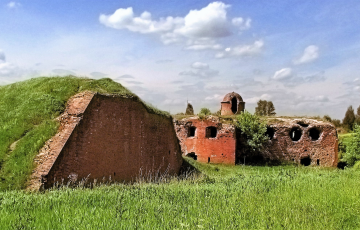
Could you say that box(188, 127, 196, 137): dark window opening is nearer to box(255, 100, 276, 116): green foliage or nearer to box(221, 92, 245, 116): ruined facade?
box(221, 92, 245, 116): ruined facade

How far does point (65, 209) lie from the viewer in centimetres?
604

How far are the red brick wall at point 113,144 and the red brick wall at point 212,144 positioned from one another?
400 inches

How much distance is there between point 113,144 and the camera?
38.3 ft

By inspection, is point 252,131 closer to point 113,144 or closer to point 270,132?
point 270,132

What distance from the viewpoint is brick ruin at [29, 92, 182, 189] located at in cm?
940

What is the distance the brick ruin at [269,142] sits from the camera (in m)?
25.4

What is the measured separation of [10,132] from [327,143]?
2378 cm

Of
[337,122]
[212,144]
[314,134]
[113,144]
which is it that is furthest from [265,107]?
[113,144]

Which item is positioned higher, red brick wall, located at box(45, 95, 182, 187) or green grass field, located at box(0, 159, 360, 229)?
red brick wall, located at box(45, 95, 182, 187)

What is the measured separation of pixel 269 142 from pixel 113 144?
18.4m

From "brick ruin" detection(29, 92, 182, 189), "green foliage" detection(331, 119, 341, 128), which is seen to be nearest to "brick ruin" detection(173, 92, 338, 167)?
"brick ruin" detection(29, 92, 182, 189)

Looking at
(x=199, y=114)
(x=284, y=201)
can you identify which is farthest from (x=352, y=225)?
(x=199, y=114)

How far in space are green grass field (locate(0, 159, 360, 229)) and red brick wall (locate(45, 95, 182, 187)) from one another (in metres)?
2.49

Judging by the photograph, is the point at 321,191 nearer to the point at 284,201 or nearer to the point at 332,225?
the point at 284,201
